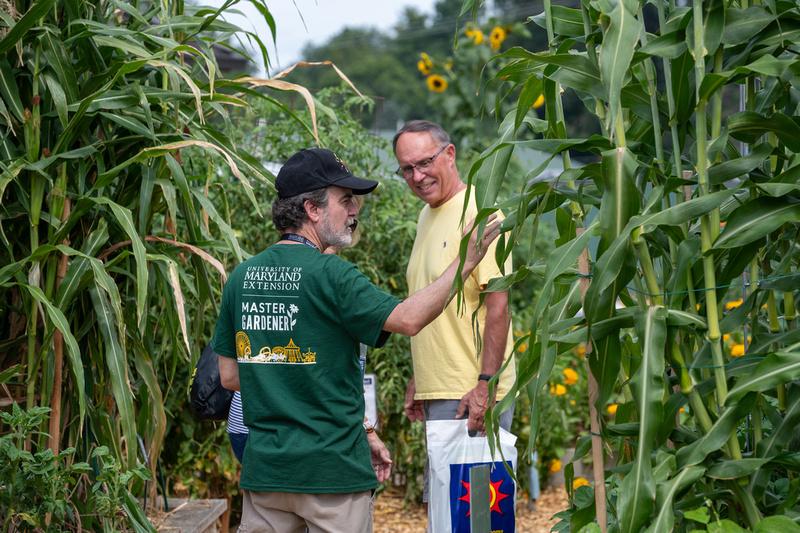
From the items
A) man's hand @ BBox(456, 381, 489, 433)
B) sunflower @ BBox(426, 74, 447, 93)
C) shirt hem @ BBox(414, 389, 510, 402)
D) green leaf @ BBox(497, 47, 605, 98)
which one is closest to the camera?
green leaf @ BBox(497, 47, 605, 98)

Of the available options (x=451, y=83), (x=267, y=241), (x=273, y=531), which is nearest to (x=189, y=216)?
(x=273, y=531)

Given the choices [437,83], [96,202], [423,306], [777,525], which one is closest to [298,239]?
[423,306]

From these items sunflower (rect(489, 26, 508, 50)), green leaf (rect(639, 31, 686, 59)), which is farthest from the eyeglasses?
sunflower (rect(489, 26, 508, 50))

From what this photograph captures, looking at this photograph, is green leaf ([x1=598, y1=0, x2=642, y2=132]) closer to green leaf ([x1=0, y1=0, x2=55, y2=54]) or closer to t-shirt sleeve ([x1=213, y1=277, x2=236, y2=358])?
t-shirt sleeve ([x1=213, y1=277, x2=236, y2=358])

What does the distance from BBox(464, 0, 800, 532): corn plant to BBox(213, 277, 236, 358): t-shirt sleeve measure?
87 cm

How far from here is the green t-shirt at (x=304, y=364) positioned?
8.91 feet

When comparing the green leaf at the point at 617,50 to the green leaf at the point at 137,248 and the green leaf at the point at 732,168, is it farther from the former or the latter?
the green leaf at the point at 137,248

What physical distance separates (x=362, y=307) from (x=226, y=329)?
0.47 meters

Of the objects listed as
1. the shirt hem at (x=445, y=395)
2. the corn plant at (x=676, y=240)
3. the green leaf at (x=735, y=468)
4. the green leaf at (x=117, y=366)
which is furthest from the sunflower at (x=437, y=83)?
the green leaf at (x=735, y=468)

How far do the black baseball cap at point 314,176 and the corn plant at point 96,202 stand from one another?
24 cm

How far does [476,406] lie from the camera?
11.2 feet

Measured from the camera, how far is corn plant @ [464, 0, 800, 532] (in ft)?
6.75

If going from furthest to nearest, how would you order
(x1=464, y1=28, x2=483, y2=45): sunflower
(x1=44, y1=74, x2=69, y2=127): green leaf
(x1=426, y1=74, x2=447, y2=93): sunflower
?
(x1=426, y1=74, x2=447, y2=93): sunflower, (x1=464, y1=28, x2=483, y2=45): sunflower, (x1=44, y1=74, x2=69, y2=127): green leaf

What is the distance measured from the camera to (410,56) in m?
48.3
